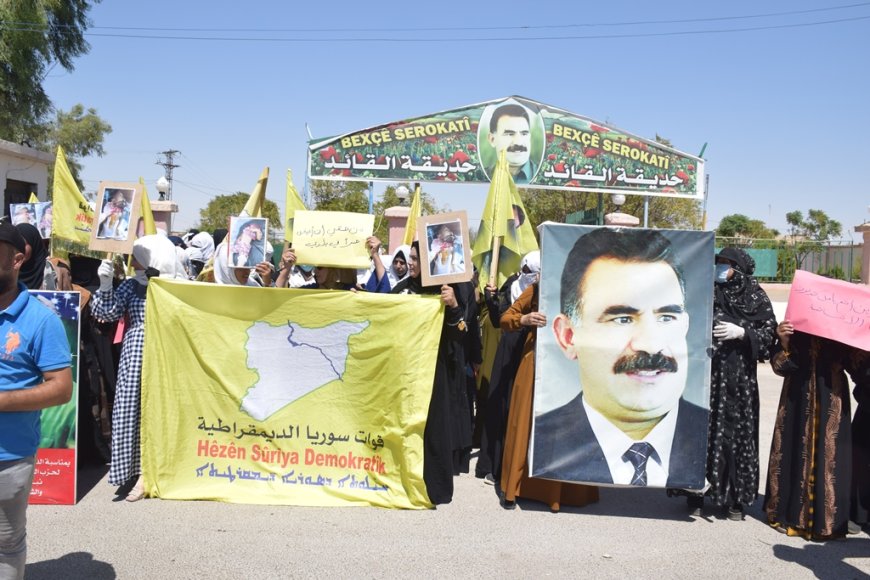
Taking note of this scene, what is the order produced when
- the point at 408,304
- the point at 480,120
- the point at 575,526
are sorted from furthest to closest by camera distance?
the point at 480,120, the point at 408,304, the point at 575,526

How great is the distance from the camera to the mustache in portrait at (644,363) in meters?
4.69

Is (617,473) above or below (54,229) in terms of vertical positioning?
below

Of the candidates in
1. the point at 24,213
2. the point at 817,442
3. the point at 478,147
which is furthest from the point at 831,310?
the point at 478,147

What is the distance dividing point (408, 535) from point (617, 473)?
1.49 meters

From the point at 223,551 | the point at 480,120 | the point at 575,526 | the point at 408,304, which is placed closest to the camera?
the point at 223,551

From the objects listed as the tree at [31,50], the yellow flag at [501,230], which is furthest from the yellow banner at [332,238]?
the tree at [31,50]

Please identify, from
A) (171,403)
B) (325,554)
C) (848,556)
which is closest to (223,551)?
(325,554)

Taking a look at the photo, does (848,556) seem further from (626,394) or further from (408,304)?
(408,304)

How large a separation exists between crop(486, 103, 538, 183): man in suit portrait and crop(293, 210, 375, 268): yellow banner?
9641 mm

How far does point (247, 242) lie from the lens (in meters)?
5.02

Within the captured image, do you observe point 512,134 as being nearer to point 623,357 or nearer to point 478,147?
point 478,147

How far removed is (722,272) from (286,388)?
10.4 feet

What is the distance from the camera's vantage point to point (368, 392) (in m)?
4.83

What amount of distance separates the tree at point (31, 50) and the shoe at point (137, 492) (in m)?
15.8
